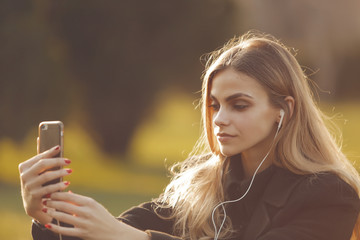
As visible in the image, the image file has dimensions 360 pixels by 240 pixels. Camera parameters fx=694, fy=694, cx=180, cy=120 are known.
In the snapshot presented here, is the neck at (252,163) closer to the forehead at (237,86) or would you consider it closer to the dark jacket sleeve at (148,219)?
the forehead at (237,86)

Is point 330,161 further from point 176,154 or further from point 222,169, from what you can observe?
point 176,154

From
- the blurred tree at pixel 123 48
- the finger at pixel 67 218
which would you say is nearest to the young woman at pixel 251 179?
the finger at pixel 67 218

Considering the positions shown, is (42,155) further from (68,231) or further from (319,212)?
(319,212)

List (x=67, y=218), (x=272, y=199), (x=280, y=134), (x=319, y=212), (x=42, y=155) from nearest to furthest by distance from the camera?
(x=67, y=218) → (x=42, y=155) → (x=319, y=212) → (x=272, y=199) → (x=280, y=134)

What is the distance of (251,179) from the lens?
12.3 ft

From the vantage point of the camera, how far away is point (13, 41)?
14367 mm

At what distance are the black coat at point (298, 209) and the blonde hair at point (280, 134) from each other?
8cm

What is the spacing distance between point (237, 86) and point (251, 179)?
1.69ft

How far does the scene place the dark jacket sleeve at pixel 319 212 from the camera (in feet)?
11.1

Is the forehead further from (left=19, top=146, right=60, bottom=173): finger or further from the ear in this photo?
(left=19, top=146, right=60, bottom=173): finger

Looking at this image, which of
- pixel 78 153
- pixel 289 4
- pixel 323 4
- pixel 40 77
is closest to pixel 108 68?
pixel 40 77

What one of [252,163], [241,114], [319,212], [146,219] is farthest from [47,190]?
[319,212]

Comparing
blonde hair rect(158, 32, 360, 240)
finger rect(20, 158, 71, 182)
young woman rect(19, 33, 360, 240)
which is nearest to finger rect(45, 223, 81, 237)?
young woman rect(19, 33, 360, 240)

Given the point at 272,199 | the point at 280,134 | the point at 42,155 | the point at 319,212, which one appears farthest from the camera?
the point at 280,134
